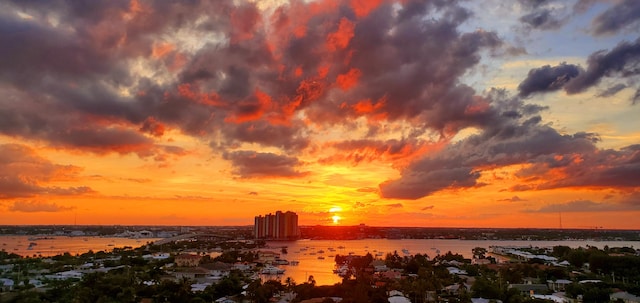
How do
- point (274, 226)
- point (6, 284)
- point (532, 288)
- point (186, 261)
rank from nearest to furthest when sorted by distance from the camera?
point (6, 284) < point (532, 288) < point (186, 261) < point (274, 226)

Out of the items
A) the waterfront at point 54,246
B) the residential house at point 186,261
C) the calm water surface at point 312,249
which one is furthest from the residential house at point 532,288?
the waterfront at point 54,246

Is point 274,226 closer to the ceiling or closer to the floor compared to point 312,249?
closer to the ceiling

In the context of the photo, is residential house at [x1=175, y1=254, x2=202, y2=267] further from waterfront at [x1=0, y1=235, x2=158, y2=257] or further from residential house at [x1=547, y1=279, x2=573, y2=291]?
residential house at [x1=547, y1=279, x2=573, y2=291]

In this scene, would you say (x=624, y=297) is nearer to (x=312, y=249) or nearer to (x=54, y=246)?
(x=312, y=249)

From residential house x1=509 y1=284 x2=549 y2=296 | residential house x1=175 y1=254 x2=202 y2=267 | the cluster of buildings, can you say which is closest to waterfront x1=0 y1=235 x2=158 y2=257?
residential house x1=175 y1=254 x2=202 y2=267

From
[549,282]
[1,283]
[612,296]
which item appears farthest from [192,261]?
[612,296]

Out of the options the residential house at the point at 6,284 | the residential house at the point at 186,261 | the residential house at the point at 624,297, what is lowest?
the residential house at the point at 186,261

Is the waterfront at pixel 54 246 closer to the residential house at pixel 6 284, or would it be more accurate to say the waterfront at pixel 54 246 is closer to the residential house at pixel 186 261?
the residential house at pixel 186 261

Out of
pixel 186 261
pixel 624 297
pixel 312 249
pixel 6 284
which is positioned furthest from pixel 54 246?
pixel 624 297

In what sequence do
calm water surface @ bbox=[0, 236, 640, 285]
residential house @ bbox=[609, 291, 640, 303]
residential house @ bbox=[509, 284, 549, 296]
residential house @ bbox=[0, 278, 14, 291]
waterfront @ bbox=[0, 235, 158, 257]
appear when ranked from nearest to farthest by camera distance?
1. residential house @ bbox=[609, 291, 640, 303]
2. residential house @ bbox=[0, 278, 14, 291]
3. residential house @ bbox=[509, 284, 549, 296]
4. calm water surface @ bbox=[0, 236, 640, 285]
5. waterfront @ bbox=[0, 235, 158, 257]
